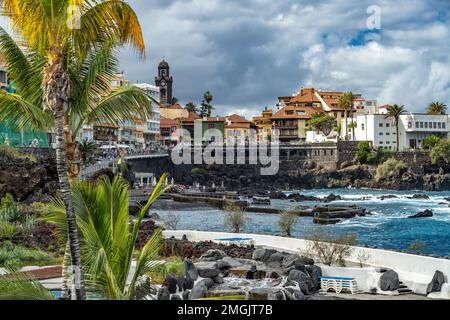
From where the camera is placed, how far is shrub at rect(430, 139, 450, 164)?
9988cm

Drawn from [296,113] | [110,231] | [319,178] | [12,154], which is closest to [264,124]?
[296,113]

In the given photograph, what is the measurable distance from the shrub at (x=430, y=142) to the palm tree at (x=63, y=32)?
330 ft

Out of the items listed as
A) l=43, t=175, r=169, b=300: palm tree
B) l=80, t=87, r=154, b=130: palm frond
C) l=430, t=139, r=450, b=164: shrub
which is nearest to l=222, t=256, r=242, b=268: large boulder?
l=80, t=87, r=154, b=130: palm frond

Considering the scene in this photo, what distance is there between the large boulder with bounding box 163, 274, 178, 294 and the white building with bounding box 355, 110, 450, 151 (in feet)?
317

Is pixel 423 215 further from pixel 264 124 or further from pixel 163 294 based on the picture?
pixel 264 124

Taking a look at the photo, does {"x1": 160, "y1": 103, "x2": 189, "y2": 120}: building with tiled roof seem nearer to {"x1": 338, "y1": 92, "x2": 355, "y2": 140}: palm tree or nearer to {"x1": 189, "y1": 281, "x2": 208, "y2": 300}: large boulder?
{"x1": 338, "y1": 92, "x2": 355, "y2": 140}: palm tree

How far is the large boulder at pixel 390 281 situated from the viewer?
1454 cm

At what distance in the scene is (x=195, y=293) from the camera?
1223cm

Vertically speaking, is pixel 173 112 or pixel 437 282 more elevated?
pixel 173 112

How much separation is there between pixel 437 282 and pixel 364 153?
8908 centimetres

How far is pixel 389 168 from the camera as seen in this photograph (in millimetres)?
98312
